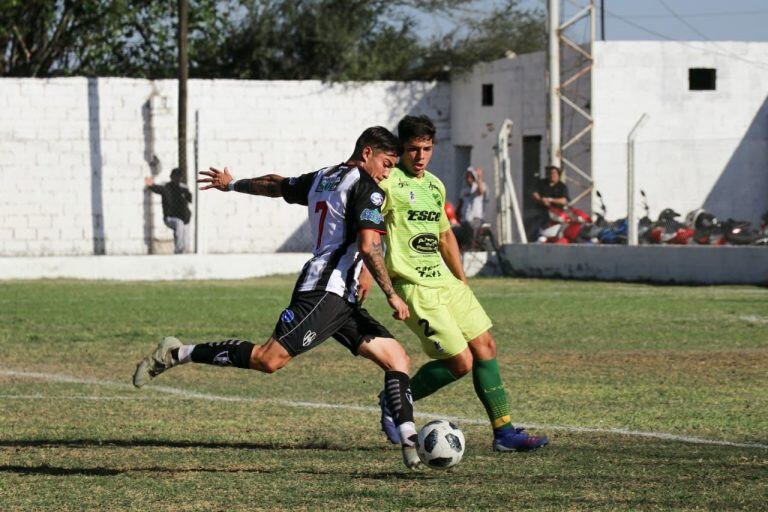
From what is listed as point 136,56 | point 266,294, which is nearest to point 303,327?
point 266,294

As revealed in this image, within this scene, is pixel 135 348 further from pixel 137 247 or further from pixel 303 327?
pixel 137 247

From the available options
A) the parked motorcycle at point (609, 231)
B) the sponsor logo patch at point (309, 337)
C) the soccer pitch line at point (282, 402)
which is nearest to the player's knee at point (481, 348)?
the soccer pitch line at point (282, 402)

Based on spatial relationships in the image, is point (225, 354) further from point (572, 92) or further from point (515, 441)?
point (572, 92)

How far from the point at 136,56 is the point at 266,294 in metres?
16.7

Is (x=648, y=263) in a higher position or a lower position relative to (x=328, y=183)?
lower

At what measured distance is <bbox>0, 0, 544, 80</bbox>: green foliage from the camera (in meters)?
34.7

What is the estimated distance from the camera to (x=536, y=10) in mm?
36750

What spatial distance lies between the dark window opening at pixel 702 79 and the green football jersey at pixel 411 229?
21.4 meters

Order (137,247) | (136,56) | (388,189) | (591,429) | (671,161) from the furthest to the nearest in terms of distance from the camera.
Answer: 1. (136,56)
2. (137,247)
3. (671,161)
4. (591,429)
5. (388,189)

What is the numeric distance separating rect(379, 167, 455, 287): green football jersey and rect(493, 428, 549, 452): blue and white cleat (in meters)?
0.90

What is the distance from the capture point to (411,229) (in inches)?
313

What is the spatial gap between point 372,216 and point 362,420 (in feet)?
7.51

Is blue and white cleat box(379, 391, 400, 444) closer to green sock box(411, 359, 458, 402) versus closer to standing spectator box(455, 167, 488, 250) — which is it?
green sock box(411, 359, 458, 402)

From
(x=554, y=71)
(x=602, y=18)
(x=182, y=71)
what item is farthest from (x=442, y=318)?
(x=602, y=18)
